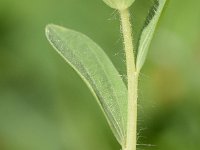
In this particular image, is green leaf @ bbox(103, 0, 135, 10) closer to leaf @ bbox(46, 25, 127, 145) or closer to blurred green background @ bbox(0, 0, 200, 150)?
leaf @ bbox(46, 25, 127, 145)

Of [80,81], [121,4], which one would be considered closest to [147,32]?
[121,4]

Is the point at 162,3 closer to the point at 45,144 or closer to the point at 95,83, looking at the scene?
the point at 95,83

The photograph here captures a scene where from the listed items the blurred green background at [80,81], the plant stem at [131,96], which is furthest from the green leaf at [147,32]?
the blurred green background at [80,81]

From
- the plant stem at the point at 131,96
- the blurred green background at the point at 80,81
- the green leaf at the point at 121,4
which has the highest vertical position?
the blurred green background at the point at 80,81

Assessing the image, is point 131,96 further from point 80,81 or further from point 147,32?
point 80,81

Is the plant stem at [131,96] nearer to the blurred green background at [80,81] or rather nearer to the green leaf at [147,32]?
the green leaf at [147,32]

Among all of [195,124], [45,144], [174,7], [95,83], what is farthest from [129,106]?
[174,7]
